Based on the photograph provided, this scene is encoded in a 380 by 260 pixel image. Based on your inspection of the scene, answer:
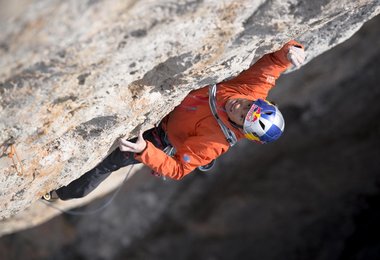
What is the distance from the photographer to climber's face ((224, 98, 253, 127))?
3587 millimetres

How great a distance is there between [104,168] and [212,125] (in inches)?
42.3

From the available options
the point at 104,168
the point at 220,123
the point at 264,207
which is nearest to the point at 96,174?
the point at 104,168

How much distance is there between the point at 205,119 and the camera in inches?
150

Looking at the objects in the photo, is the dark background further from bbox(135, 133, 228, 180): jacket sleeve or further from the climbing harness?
bbox(135, 133, 228, 180): jacket sleeve

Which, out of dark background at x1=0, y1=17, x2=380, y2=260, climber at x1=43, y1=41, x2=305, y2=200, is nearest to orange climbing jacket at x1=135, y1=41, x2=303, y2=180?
climber at x1=43, y1=41, x2=305, y2=200

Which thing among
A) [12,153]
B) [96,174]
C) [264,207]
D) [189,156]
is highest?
[12,153]

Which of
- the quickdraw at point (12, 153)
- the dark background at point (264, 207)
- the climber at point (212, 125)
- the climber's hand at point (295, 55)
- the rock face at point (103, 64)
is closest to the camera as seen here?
the rock face at point (103, 64)

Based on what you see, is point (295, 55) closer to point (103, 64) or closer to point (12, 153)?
point (103, 64)

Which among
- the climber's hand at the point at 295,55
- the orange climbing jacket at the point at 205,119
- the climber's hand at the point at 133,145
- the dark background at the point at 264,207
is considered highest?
the climber's hand at the point at 133,145

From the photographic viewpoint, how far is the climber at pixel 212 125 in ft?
11.6

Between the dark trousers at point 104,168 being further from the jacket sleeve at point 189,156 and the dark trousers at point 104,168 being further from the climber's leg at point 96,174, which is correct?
the jacket sleeve at point 189,156

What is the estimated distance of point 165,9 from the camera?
8.26 feet

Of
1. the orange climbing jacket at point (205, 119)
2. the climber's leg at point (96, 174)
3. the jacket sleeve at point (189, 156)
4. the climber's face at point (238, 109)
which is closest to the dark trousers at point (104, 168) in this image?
the climber's leg at point (96, 174)

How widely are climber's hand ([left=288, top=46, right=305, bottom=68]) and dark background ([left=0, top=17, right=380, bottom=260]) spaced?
3.54m
